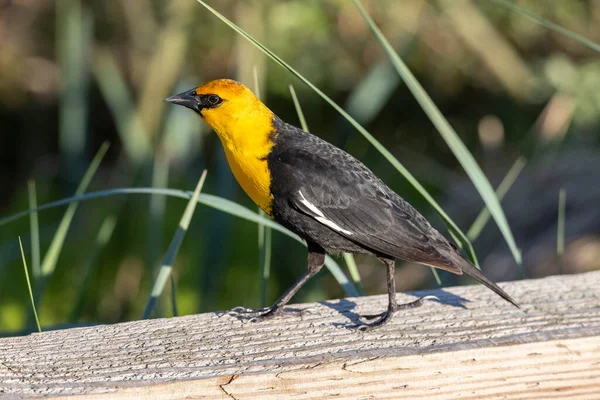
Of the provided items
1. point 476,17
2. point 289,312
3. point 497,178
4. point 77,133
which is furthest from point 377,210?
point 476,17

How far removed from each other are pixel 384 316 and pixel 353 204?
1.59 ft

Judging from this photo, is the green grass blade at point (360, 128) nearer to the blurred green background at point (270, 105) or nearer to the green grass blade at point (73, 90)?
the blurred green background at point (270, 105)

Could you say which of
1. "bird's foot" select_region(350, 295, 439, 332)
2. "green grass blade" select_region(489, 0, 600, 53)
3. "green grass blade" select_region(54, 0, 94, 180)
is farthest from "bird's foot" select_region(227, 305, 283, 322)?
"green grass blade" select_region(54, 0, 94, 180)

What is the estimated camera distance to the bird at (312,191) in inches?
95.1

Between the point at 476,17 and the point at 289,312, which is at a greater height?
Result: the point at 476,17

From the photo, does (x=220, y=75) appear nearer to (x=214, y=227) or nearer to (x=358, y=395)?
(x=214, y=227)

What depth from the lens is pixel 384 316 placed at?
211 centimetres

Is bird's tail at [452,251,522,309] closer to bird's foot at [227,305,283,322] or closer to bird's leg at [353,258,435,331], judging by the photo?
bird's leg at [353,258,435,331]

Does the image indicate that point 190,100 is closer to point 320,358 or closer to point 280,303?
point 280,303

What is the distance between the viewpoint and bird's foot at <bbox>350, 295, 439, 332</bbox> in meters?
1.99

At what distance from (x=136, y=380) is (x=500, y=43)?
521 centimetres

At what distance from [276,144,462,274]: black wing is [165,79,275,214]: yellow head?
8 centimetres

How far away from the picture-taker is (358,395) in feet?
5.53

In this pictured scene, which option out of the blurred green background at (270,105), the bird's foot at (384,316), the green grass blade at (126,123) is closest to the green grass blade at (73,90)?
the blurred green background at (270,105)
